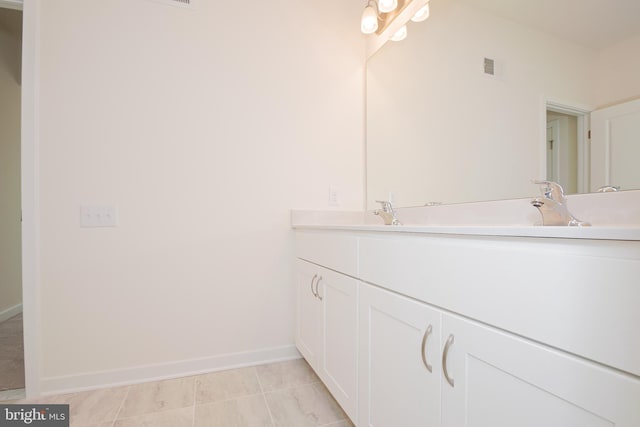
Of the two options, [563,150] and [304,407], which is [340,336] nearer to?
[304,407]

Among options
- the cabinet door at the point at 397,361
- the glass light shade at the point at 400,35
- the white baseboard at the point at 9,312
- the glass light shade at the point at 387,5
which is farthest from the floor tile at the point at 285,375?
the white baseboard at the point at 9,312

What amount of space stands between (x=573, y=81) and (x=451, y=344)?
3.21 ft

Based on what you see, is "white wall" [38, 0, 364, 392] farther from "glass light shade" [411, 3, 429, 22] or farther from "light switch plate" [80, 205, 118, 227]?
"glass light shade" [411, 3, 429, 22]

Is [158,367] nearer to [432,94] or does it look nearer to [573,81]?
[432,94]

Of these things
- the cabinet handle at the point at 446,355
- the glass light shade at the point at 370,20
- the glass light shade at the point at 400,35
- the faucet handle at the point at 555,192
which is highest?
the glass light shade at the point at 370,20

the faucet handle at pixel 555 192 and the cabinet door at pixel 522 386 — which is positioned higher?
the faucet handle at pixel 555 192

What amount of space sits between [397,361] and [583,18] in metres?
1.25

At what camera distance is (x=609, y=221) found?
0.91 m

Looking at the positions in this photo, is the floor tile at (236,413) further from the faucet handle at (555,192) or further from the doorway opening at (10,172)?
the doorway opening at (10,172)

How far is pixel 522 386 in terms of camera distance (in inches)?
23.4

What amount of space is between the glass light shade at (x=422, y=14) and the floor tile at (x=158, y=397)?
2264 mm

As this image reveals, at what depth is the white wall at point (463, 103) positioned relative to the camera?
1136 millimetres

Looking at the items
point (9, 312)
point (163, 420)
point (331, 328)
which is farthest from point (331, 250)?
point (9, 312)

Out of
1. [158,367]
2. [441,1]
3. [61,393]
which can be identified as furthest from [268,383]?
[441,1]
